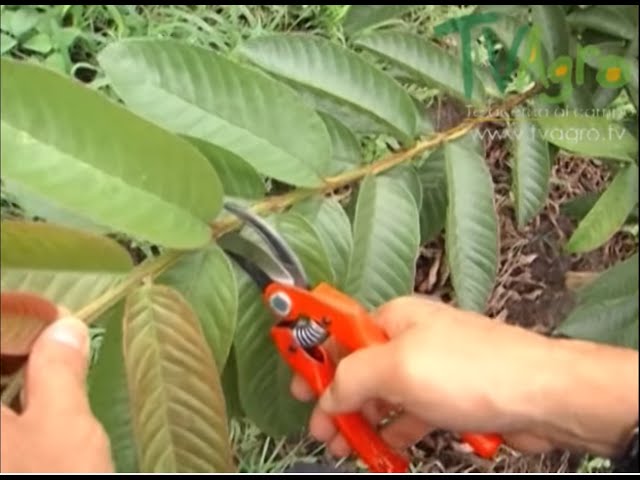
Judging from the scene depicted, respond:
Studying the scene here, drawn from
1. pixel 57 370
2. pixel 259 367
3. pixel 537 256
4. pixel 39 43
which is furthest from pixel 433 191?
pixel 39 43

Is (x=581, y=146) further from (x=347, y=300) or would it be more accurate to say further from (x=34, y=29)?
(x=34, y=29)

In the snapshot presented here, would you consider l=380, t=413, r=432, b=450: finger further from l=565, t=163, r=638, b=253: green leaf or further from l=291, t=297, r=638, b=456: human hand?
l=565, t=163, r=638, b=253: green leaf

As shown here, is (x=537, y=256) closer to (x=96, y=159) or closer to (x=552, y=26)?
(x=552, y=26)

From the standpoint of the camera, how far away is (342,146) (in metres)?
1.14

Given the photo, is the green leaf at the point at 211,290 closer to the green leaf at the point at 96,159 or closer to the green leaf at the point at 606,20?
the green leaf at the point at 96,159

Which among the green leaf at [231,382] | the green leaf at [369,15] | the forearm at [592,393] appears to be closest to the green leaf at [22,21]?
the green leaf at [369,15]

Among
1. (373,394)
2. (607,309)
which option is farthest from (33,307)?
(607,309)

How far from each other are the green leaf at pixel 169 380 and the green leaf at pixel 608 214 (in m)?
0.42

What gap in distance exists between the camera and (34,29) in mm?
1789

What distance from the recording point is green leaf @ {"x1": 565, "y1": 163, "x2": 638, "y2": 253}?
114 centimetres

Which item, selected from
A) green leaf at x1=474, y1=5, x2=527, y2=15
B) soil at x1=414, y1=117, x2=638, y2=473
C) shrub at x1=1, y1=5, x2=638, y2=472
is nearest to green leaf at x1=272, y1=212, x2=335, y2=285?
shrub at x1=1, y1=5, x2=638, y2=472

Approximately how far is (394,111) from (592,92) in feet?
0.77

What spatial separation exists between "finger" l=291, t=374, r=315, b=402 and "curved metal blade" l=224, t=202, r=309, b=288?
0.11 meters

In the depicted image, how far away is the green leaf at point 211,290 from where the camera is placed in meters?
1.01
